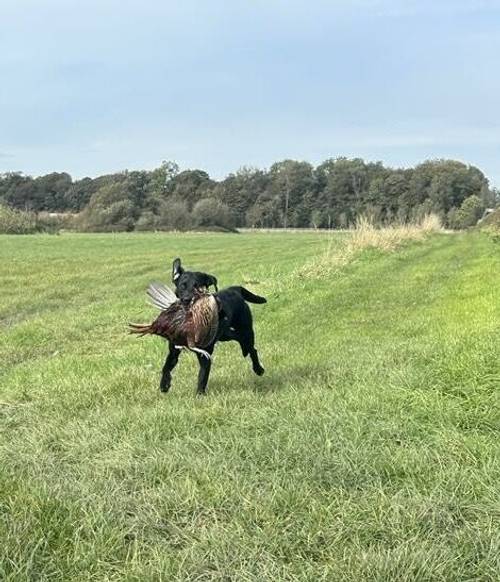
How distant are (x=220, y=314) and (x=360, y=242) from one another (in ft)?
73.2

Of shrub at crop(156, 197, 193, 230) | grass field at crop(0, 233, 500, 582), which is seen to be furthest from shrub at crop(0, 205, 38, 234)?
grass field at crop(0, 233, 500, 582)

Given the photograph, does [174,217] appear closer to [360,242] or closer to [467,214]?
[467,214]

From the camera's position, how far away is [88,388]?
6660mm

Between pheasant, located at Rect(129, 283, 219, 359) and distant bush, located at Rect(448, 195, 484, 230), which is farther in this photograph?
distant bush, located at Rect(448, 195, 484, 230)

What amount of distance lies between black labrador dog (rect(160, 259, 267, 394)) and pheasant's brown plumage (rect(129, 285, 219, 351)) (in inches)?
3.2

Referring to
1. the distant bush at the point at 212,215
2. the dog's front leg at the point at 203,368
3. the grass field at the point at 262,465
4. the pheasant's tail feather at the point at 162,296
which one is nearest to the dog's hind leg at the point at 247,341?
the grass field at the point at 262,465

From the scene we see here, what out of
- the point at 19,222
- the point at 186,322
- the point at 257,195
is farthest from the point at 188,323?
the point at 257,195

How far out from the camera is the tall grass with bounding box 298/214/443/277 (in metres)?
20.2

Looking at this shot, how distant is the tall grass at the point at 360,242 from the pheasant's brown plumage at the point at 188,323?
13.3m

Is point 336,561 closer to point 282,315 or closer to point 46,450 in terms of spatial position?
point 46,450

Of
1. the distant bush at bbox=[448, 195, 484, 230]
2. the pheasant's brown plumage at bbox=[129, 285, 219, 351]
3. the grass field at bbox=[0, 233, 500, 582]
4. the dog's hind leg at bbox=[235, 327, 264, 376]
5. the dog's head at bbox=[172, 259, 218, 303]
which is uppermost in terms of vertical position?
the distant bush at bbox=[448, 195, 484, 230]

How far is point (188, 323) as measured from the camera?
5605mm

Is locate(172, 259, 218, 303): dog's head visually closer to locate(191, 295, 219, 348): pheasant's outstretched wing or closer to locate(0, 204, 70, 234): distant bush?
locate(191, 295, 219, 348): pheasant's outstretched wing

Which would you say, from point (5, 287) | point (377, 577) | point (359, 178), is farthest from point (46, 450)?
point (359, 178)
